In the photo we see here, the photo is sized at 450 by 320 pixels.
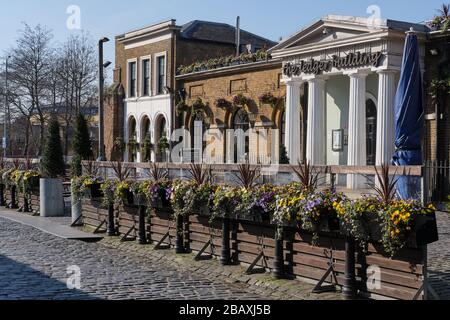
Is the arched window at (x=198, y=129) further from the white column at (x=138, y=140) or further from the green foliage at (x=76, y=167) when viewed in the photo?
the green foliage at (x=76, y=167)

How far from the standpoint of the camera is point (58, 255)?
11.7 m

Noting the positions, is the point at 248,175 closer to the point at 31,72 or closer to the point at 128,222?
the point at 128,222

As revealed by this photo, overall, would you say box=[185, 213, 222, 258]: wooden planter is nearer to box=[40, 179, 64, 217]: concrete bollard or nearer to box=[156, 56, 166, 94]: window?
box=[40, 179, 64, 217]: concrete bollard

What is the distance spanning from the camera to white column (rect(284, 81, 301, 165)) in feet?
80.3

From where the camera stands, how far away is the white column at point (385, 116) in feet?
68.6

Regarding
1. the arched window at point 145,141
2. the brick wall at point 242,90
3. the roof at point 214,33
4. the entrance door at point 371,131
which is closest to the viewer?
the entrance door at point 371,131

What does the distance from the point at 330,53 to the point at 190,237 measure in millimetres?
13191

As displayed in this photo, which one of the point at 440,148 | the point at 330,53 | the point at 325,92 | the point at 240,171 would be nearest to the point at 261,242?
the point at 240,171

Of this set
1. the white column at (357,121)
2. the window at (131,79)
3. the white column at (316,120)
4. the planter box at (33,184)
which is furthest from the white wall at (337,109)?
the window at (131,79)

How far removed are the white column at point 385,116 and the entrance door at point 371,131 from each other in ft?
6.20

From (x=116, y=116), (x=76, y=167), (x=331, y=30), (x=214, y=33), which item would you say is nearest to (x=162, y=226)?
(x=76, y=167)

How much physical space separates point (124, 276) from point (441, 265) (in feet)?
15.9

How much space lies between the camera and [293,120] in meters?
24.5

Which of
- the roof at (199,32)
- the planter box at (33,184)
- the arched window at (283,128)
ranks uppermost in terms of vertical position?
the roof at (199,32)
